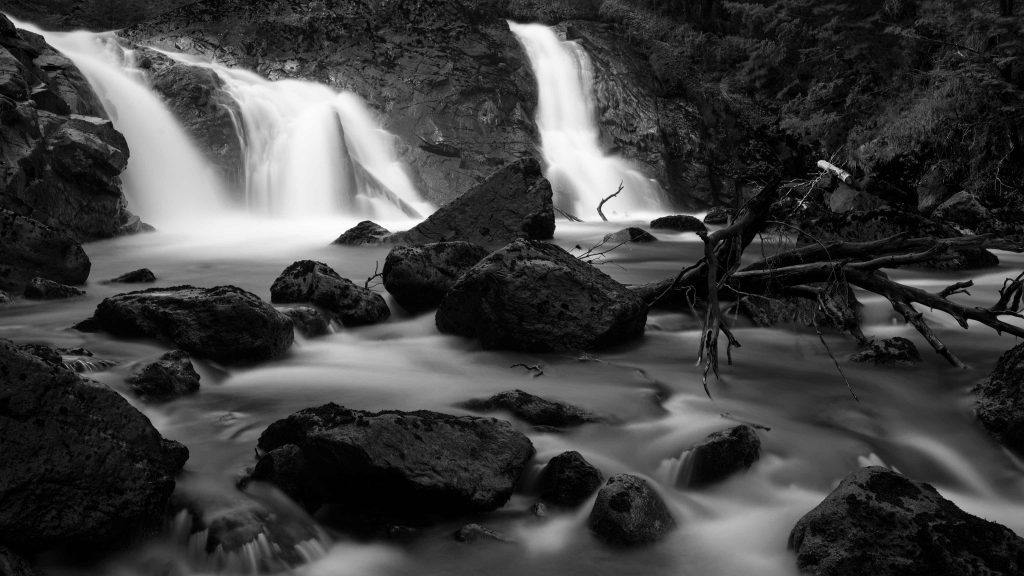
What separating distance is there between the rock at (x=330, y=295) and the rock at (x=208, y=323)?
Result: 102 centimetres

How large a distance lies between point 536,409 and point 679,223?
10200mm

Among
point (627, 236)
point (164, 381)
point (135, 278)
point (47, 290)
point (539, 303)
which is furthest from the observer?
point (627, 236)

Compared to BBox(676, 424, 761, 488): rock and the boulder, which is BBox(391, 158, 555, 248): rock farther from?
the boulder

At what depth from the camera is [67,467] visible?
9.97 feet

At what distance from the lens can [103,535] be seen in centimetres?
307

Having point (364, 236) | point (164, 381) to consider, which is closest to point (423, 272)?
point (164, 381)

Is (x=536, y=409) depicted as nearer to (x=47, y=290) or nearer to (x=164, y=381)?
(x=164, y=381)

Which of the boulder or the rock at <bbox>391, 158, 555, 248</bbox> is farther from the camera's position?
the rock at <bbox>391, 158, 555, 248</bbox>

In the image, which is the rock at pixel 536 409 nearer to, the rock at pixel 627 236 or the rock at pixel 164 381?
the rock at pixel 164 381

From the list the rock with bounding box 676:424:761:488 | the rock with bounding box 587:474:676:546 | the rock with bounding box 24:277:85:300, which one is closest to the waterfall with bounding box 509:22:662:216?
the rock with bounding box 24:277:85:300

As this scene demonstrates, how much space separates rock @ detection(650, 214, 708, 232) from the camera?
1399 centimetres

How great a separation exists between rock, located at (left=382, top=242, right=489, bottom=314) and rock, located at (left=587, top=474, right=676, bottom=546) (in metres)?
3.96

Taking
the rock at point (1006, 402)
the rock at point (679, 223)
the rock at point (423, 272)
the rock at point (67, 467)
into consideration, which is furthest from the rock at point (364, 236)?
the rock at point (1006, 402)

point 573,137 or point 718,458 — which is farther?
point 573,137
